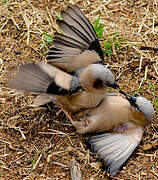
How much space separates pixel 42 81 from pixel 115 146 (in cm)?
109

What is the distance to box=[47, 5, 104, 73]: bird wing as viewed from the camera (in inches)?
170

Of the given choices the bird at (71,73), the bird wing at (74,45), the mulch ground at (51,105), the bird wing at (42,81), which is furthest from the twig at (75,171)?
the bird wing at (74,45)

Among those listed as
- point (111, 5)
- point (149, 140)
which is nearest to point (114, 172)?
point (149, 140)

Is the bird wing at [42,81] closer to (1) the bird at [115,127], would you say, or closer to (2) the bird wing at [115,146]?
(1) the bird at [115,127]

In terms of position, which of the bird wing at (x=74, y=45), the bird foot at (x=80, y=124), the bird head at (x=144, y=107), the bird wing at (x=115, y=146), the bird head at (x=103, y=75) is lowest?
the bird wing at (x=115, y=146)

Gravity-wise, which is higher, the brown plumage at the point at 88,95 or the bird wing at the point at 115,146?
the brown plumage at the point at 88,95

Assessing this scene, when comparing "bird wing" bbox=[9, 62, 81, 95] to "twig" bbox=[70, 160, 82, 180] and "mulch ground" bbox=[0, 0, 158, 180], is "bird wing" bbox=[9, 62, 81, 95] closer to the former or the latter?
"mulch ground" bbox=[0, 0, 158, 180]

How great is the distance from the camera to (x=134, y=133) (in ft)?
14.0

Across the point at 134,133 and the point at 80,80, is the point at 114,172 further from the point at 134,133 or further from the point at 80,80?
the point at 80,80

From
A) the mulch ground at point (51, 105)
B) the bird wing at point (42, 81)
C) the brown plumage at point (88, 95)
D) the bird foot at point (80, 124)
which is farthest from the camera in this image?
the bird foot at point (80, 124)

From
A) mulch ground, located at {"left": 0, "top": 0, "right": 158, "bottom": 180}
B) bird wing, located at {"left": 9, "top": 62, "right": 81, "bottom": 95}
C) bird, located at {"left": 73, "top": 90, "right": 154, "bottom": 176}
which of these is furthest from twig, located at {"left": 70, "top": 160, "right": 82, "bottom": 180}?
bird wing, located at {"left": 9, "top": 62, "right": 81, "bottom": 95}

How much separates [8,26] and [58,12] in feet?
2.70

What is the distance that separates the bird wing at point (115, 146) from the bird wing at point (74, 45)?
868 mm

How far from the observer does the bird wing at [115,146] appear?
3.99 metres
